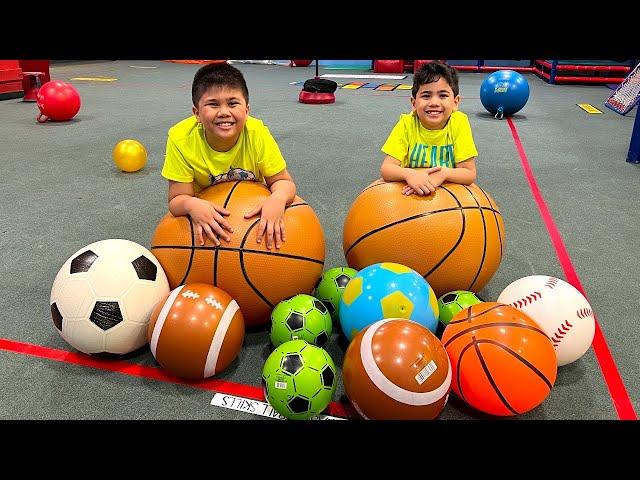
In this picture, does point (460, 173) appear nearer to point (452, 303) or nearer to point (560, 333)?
point (452, 303)

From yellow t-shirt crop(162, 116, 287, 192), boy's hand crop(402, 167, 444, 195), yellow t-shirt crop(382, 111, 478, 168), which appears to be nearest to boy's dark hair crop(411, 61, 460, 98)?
yellow t-shirt crop(382, 111, 478, 168)

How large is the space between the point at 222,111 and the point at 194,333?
3.31ft

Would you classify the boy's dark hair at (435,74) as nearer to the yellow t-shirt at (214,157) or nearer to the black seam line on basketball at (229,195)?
the yellow t-shirt at (214,157)

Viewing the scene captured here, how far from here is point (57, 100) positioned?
7.41 meters

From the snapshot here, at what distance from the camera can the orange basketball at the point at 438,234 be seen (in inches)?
106

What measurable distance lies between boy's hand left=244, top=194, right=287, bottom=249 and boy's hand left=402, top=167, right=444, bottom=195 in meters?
0.67

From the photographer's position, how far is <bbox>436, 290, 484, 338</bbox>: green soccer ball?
257 centimetres

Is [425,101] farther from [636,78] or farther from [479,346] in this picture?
[636,78]

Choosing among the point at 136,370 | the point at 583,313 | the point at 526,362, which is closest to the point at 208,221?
the point at 136,370

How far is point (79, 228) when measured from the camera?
394 cm

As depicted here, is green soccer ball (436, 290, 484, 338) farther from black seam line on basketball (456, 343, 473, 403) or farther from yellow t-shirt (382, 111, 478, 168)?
yellow t-shirt (382, 111, 478, 168)

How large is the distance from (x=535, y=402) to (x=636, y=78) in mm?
8043
